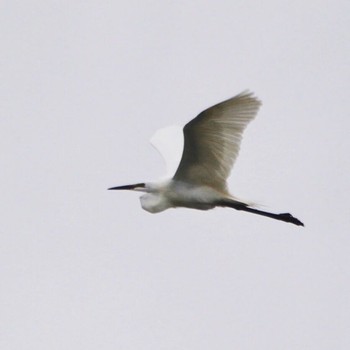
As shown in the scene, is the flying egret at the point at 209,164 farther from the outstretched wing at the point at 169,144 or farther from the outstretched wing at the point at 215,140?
the outstretched wing at the point at 169,144

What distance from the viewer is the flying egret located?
11.2m

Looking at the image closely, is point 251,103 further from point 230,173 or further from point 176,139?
point 176,139

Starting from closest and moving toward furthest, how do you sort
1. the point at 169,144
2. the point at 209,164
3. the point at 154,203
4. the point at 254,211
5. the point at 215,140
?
the point at 215,140
the point at 209,164
the point at 254,211
the point at 154,203
the point at 169,144

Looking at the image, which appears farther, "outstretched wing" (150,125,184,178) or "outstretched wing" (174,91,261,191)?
"outstretched wing" (150,125,184,178)

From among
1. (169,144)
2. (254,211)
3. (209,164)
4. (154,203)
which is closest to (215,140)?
(209,164)

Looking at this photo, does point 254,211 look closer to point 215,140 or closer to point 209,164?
point 209,164

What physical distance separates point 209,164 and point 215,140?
0.42 metres

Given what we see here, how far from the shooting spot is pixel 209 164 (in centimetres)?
1191

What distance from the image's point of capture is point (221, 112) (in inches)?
439

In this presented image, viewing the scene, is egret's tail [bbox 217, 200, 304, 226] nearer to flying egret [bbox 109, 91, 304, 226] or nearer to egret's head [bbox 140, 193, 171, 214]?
flying egret [bbox 109, 91, 304, 226]

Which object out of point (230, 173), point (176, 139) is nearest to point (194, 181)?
point (230, 173)

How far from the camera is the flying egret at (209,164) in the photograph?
36.6ft

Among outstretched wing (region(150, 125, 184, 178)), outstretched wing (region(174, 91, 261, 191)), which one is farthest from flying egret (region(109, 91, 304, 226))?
outstretched wing (region(150, 125, 184, 178))

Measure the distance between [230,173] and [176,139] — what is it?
2176 millimetres
